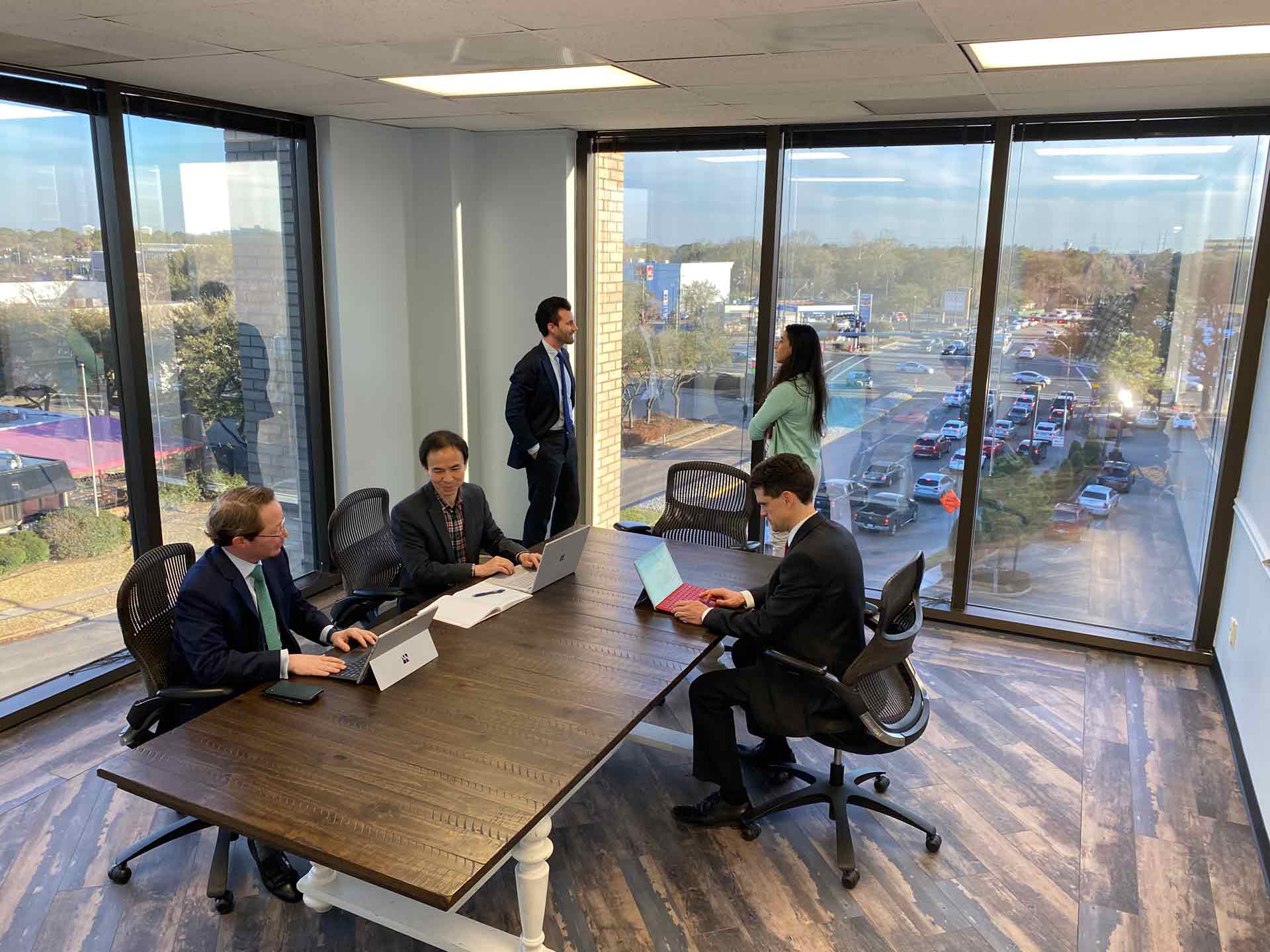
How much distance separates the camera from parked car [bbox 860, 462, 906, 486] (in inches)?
230

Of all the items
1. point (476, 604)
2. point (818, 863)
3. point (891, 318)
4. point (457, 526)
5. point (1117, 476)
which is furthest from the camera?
point (891, 318)

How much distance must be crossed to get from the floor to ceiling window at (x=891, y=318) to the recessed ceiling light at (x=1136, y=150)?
1.20ft

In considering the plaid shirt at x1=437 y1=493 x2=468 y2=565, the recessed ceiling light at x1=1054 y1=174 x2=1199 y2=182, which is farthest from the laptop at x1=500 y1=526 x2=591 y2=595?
the recessed ceiling light at x1=1054 y1=174 x2=1199 y2=182

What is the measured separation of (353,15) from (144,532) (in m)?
3.06

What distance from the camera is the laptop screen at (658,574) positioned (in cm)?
365

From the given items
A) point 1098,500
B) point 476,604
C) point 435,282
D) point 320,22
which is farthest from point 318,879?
point 1098,500

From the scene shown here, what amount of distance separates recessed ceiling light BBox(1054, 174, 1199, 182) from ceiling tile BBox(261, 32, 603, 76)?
9.58ft

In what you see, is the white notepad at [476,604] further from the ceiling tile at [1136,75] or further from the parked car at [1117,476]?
the parked car at [1117,476]

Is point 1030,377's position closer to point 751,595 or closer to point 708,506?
point 708,506

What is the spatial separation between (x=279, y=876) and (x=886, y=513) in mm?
4061

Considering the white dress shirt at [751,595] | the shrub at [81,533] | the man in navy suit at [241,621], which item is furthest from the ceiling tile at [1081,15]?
the shrub at [81,533]

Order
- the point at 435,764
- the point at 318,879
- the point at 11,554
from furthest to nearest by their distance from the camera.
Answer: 1. the point at 11,554
2. the point at 318,879
3. the point at 435,764

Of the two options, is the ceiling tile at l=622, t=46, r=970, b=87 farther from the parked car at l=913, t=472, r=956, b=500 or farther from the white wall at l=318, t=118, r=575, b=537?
the parked car at l=913, t=472, r=956, b=500

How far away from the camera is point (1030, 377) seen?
540 centimetres
